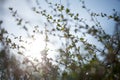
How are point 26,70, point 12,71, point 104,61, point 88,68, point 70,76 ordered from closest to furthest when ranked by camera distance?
point 88,68 → point 70,76 → point 104,61 → point 12,71 → point 26,70

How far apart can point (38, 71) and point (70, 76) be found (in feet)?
6.19

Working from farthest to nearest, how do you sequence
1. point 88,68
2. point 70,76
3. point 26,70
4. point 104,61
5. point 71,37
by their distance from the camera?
point 71,37
point 26,70
point 104,61
point 70,76
point 88,68

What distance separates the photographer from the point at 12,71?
19.0 ft

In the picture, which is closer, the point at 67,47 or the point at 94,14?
the point at 67,47

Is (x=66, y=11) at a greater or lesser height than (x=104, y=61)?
greater

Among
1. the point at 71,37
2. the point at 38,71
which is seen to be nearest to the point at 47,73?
the point at 38,71

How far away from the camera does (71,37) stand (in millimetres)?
6836

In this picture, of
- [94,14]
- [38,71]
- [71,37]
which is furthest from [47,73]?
[94,14]

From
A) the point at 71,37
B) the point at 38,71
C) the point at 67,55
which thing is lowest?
the point at 38,71

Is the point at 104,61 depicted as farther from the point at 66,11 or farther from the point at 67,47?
the point at 66,11

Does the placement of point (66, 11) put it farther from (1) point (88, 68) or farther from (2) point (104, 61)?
(1) point (88, 68)

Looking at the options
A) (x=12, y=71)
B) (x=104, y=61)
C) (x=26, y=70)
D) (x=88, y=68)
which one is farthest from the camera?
(x=26, y=70)

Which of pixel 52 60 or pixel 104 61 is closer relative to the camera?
pixel 104 61

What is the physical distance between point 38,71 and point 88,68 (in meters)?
2.31
